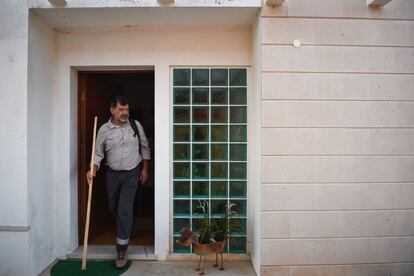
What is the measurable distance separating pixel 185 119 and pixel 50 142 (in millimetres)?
1393

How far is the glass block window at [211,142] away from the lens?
3.27 meters

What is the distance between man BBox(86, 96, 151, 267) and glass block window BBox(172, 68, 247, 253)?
437mm

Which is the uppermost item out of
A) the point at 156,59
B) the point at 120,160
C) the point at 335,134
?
the point at 156,59

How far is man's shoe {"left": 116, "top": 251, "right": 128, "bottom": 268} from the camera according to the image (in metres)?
3.07

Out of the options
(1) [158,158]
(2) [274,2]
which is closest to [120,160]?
(1) [158,158]

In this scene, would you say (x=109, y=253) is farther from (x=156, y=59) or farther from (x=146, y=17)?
(x=146, y=17)

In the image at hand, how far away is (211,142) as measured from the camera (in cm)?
327

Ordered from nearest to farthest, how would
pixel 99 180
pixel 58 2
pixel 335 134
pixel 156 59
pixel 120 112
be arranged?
1. pixel 58 2
2. pixel 335 134
3. pixel 120 112
4. pixel 156 59
5. pixel 99 180

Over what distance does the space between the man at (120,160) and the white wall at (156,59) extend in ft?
0.85

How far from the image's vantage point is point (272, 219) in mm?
2809

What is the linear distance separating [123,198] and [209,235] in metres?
0.93

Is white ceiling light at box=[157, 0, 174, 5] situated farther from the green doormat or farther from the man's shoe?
the green doormat

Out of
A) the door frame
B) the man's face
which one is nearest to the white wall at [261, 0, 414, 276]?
the door frame

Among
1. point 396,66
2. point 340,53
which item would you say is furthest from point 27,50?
point 396,66
